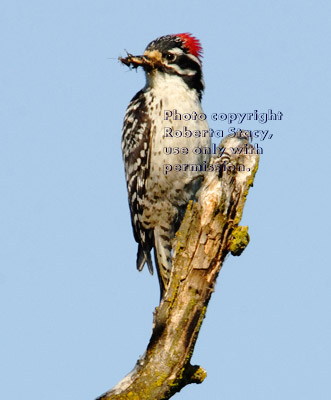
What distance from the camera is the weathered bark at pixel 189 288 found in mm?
5648

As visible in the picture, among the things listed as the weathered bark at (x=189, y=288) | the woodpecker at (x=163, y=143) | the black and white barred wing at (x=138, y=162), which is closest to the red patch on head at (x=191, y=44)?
the woodpecker at (x=163, y=143)

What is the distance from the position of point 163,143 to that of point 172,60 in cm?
107

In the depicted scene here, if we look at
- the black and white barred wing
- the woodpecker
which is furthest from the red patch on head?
the black and white barred wing

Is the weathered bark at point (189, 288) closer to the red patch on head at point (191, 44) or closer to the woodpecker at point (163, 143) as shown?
the woodpecker at point (163, 143)

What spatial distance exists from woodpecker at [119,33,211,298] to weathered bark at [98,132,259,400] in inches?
61.2

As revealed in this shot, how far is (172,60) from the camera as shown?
7734 millimetres

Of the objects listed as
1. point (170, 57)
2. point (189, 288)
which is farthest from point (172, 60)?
point (189, 288)

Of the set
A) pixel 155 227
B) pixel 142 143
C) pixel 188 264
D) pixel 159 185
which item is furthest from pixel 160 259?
pixel 188 264

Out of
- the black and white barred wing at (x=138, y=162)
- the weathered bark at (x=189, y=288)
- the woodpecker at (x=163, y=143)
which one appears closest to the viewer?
the weathered bark at (x=189, y=288)

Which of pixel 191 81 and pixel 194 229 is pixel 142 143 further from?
pixel 194 229

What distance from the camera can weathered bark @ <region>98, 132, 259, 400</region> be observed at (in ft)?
18.5

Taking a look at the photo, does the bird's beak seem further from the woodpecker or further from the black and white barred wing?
the black and white barred wing

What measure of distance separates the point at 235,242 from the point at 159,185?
6.88 ft

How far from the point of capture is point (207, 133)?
25.0 ft
